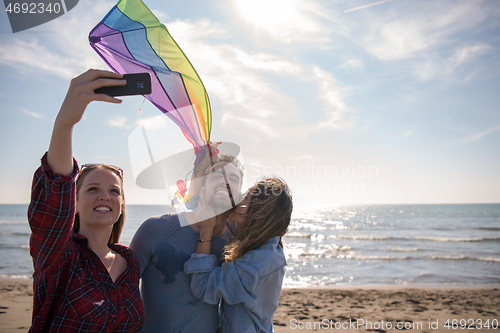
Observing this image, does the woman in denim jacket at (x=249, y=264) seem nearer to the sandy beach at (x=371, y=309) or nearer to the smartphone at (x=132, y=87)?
the smartphone at (x=132, y=87)

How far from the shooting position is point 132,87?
1.34 metres

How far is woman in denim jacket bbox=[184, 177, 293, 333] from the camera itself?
78.6 inches

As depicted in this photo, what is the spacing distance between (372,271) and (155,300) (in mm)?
12009

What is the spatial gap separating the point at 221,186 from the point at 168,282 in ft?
2.42

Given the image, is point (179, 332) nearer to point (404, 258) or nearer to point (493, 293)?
point (493, 293)

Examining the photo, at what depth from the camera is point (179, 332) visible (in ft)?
6.65

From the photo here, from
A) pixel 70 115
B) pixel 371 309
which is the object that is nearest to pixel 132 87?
pixel 70 115

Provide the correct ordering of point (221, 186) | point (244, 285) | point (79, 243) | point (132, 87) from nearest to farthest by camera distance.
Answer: point (132, 87) → point (79, 243) → point (244, 285) → point (221, 186)

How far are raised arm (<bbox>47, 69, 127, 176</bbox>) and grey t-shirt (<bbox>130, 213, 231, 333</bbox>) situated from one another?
0.96 meters

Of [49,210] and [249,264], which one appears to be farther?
[249,264]

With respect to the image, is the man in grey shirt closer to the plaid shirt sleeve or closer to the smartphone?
the plaid shirt sleeve

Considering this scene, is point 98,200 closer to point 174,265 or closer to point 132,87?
point 174,265

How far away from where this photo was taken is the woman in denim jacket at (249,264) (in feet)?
6.55

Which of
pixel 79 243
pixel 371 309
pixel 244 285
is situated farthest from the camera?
pixel 371 309
